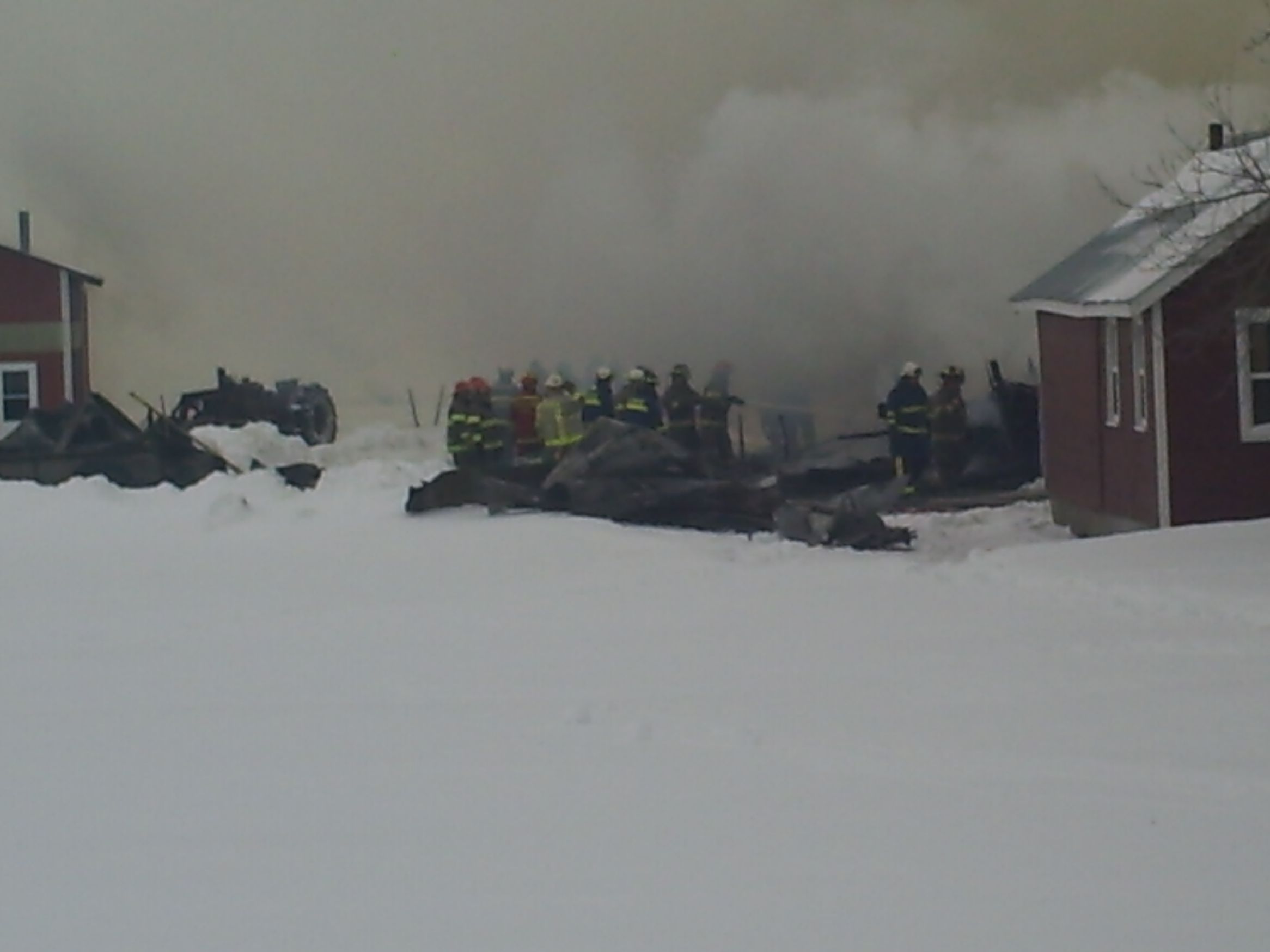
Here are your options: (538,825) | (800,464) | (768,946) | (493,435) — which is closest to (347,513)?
(493,435)

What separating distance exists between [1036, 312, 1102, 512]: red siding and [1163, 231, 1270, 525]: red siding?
163 cm

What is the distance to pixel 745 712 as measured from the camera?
A: 9.00 metres

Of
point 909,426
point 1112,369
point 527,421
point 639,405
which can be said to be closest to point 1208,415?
point 1112,369

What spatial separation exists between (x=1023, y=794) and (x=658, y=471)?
10789 mm

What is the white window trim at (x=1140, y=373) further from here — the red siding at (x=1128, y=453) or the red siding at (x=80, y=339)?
the red siding at (x=80, y=339)

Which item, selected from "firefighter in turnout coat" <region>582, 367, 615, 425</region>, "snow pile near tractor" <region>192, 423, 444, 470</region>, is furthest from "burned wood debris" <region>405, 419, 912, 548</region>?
"snow pile near tractor" <region>192, 423, 444, 470</region>

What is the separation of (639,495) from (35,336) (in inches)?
570

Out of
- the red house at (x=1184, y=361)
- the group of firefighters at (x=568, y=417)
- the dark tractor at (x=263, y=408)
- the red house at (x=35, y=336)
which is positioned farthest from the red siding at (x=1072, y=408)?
the red house at (x=35, y=336)

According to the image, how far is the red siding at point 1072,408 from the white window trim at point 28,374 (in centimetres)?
1555

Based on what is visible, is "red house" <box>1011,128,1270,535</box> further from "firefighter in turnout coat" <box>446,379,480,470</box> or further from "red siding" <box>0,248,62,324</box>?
"red siding" <box>0,248,62,324</box>

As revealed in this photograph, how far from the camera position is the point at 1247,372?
645 inches

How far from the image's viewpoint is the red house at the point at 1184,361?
52.2ft

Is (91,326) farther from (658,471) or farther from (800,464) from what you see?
(658,471)

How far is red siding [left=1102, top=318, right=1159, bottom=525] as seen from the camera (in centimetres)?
1675
